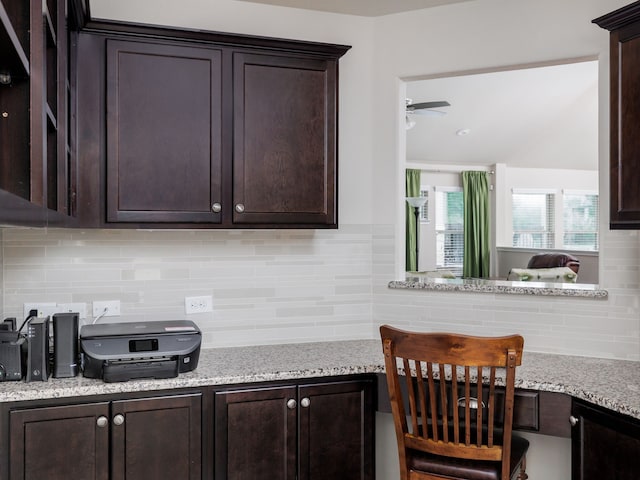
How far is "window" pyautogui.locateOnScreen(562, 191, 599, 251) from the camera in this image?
393 inches

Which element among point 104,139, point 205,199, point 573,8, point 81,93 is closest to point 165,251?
point 205,199

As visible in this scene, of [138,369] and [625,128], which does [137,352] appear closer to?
[138,369]

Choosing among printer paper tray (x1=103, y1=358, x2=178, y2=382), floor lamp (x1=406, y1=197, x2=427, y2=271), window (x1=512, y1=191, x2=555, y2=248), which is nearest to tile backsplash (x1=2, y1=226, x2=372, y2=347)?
printer paper tray (x1=103, y1=358, x2=178, y2=382)

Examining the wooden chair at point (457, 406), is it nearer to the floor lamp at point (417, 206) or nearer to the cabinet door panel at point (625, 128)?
the cabinet door panel at point (625, 128)

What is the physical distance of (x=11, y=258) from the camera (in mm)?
2422

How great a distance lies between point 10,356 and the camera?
80.9 inches

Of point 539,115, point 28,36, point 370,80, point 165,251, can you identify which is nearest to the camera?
point 28,36

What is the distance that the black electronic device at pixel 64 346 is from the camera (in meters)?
2.13

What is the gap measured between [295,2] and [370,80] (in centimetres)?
53

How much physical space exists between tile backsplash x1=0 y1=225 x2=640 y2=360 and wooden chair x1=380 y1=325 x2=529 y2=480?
58 cm

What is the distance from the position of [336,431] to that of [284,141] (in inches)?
49.6

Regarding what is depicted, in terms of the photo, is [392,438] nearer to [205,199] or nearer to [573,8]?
[205,199]

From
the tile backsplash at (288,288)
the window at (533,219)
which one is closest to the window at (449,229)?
the window at (533,219)

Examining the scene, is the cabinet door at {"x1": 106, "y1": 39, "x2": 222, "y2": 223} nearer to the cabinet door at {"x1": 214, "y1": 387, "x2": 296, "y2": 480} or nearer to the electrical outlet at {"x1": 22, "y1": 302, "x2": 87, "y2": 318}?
the electrical outlet at {"x1": 22, "y1": 302, "x2": 87, "y2": 318}
